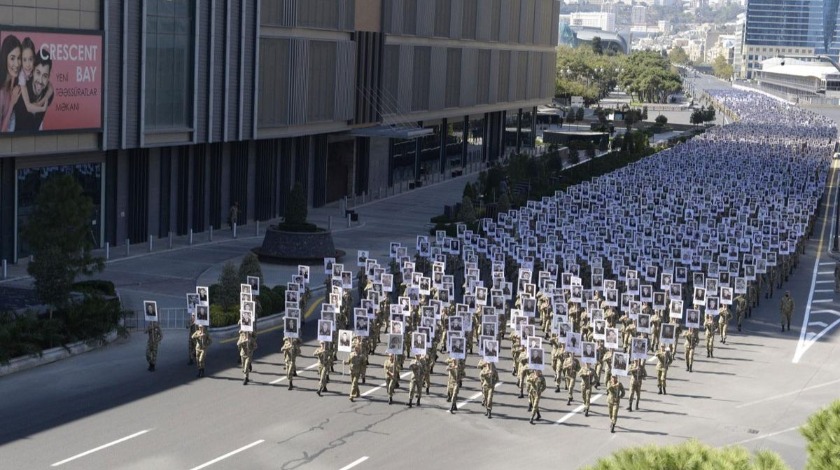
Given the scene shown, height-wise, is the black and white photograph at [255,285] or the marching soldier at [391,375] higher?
the black and white photograph at [255,285]

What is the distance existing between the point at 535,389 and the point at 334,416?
372 cm

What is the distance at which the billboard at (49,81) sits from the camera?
3962cm

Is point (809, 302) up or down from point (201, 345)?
down

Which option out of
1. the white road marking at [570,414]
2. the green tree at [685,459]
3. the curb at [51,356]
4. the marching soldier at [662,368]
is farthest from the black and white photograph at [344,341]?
the green tree at [685,459]

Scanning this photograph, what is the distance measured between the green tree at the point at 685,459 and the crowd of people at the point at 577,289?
14.0 m

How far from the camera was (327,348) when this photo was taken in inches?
1105

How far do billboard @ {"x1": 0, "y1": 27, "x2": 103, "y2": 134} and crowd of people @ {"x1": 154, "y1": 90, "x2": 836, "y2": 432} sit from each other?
9410mm

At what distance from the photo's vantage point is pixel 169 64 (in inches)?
1859

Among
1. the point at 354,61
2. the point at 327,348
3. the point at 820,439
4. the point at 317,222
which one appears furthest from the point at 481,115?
the point at 820,439

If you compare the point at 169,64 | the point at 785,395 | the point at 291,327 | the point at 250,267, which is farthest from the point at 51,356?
the point at 169,64

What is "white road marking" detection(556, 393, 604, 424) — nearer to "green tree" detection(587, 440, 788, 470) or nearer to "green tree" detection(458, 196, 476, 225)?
"green tree" detection(587, 440, 788, 470)

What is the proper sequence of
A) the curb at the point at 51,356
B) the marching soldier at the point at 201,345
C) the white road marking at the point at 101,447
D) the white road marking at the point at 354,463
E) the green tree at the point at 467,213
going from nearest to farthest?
the white road marking at the point at 101,447 → the white road marking at the point at 354,463 → the curb at the point at 51,356 → the marching soldier at the point at 201,345 → the green tree at the point at 467,213

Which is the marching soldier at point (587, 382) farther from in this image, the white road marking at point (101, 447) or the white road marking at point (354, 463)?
the white road marking at point (101, 447)

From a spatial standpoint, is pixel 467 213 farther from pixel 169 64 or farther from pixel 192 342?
pixel 192 342
